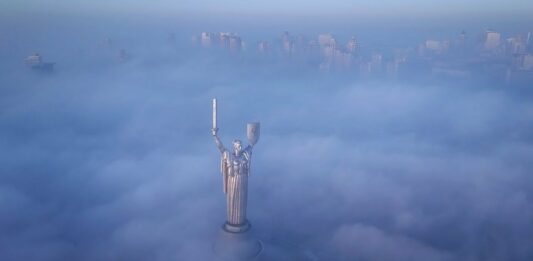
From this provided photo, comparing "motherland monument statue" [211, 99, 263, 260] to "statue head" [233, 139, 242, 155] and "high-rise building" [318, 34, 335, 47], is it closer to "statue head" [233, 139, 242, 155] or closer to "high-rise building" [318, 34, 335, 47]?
"statue head" [233, 139, 242, 155]

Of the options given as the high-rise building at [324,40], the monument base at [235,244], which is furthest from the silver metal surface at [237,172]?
the high-rise building at [324,40]

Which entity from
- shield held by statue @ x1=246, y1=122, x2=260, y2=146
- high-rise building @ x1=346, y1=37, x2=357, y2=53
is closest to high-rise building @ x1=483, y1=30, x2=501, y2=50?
high-rise building @ x1=346, y1=37, x2=357, y2=53

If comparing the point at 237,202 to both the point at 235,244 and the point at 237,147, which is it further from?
the point at 237,147

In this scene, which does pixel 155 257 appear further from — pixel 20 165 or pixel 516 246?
pixel 20 165

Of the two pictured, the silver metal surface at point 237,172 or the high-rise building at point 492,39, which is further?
the high-rise building at point 492,39

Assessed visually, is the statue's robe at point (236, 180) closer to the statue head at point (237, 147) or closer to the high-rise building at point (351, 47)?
the statue head at point (237, 147)

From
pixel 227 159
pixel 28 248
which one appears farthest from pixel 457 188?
pixel 28 248
